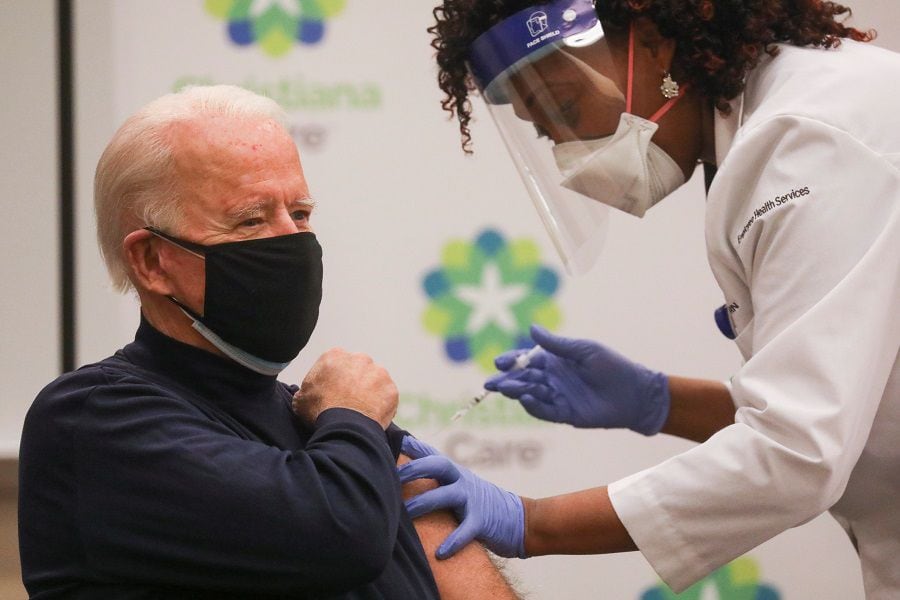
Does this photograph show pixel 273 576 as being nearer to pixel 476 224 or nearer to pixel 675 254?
pixel 476 224

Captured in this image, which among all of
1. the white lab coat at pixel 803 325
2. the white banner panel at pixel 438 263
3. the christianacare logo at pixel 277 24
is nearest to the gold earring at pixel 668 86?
the white lab coat at pixel 803 325

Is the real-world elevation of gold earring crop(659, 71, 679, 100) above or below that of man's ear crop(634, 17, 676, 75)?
below

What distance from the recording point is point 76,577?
1.19 m

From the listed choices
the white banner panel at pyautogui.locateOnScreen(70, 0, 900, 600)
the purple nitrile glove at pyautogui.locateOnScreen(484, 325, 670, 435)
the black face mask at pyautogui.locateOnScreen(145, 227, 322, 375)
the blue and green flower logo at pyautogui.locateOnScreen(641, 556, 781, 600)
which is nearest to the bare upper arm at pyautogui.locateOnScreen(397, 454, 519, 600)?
the black face mask at pyautogui.locateOnScreen(145, 227, 322, 375)

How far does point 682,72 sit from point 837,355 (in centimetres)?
52

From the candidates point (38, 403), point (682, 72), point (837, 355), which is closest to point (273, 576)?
point (38, 403)

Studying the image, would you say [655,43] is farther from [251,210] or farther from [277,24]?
[277,24]

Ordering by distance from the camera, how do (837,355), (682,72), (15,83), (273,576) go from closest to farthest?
(273,576)
(837,355)
(682,72)
(15,83)

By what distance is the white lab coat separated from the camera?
1.32m

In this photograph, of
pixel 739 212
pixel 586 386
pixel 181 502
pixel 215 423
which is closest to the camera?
pixel 181 502

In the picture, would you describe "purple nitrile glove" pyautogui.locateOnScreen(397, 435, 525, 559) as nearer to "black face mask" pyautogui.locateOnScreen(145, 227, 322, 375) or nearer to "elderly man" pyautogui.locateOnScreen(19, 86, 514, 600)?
"elderly man" pyautogui.locateOnScreen(19, 86, 514, 600)

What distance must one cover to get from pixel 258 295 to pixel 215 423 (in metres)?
0.17

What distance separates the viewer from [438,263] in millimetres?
2541

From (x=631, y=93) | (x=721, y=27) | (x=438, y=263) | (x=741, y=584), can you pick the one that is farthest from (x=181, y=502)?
(x=741, y=584)
